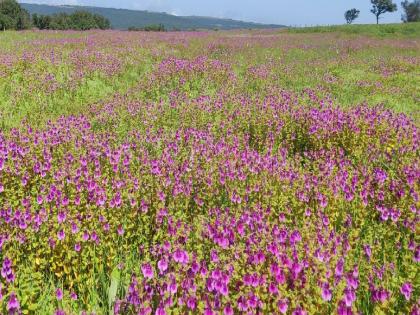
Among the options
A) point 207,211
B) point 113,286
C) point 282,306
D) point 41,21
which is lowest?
point 113,286

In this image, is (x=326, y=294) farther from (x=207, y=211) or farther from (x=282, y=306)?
(x=207, y=211)

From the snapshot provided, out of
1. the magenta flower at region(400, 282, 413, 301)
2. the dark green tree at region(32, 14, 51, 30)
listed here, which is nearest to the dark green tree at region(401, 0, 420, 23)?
the dark green tree at region(32, 14, 51, 30)

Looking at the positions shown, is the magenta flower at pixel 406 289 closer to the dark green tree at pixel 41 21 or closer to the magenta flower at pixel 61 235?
the magenta flower at pixel 61 235

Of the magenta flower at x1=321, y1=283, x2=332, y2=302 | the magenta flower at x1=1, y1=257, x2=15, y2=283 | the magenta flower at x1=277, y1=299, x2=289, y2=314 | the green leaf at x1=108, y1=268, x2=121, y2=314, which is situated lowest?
the green leaf at x1=108, y1=268, x2=121, y2=314

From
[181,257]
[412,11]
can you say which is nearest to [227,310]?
[181,257]

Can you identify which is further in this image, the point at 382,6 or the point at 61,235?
the point at 382,6

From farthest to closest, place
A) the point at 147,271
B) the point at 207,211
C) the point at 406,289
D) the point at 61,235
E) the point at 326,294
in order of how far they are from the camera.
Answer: the point at 207,211 < the point at 61,235 < the point at 147,271 < the point at 406,289 < the point at 326,294

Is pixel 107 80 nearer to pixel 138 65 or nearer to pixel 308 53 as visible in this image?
pixel 138 65

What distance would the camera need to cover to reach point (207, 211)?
429cm

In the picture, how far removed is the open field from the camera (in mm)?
2732

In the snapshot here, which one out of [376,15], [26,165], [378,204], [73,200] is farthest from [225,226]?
[376,15]

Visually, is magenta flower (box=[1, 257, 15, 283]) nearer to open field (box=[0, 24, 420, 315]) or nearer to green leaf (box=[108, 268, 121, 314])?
open field (box=[0, 24, 420, 315])

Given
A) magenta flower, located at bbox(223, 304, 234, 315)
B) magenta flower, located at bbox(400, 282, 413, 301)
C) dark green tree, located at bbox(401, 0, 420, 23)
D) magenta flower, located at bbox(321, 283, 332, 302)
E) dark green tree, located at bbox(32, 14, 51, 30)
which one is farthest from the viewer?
dark green tree, located at bbox(401, 0, 420, 23)

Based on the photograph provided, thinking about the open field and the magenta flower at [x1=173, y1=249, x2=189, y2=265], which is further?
the magenta flower at [x1=173, y1=249, x2=189, y2=265]
